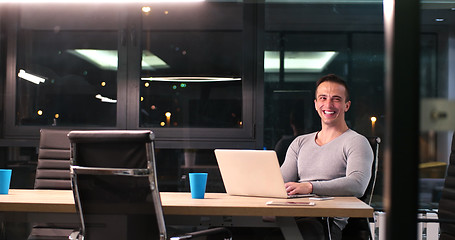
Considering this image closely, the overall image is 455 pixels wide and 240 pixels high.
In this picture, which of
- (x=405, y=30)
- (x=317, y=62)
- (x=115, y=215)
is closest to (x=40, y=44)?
(x=317, y=62)

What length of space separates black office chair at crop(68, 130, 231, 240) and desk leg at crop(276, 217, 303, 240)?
248 mm

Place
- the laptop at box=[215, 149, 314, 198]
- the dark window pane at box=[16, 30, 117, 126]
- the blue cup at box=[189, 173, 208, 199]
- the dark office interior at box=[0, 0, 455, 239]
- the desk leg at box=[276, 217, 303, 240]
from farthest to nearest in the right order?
the dark window pane at box=[16, 30, 117, 126], the dark office interior at box=[0, 0, 455, 239], the blue cup at box=[189, 173, 208, 199], the laptop at box=[215, 149, 314, 198], the desk leg at box=[276, 217, 303, 240]

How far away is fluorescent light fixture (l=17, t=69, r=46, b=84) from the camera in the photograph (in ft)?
17.1

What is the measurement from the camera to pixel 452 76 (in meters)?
4.94

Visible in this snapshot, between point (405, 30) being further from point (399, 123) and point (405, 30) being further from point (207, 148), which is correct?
point (207, 148)

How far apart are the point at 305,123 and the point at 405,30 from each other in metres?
4.58

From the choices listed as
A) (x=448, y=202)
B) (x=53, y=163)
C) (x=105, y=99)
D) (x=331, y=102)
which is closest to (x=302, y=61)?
(x=331, y=102)

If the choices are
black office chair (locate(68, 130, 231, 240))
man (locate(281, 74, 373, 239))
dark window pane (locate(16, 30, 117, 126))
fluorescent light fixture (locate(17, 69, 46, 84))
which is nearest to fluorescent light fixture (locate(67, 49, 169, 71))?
dark window pane (locate(16, 30, 117, 126))

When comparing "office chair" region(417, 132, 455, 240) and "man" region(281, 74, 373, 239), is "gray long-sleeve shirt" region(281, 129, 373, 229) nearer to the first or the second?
"man" region(281, 74, 373, 239)

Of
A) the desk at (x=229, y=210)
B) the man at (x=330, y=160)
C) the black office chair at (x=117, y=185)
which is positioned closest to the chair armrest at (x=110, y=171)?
the black office chair at (x=117, y=185)

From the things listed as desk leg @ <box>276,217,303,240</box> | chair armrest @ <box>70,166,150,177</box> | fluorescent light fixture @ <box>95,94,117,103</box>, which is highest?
fluorescent light fixture @ <box>95,94,117,103</box>

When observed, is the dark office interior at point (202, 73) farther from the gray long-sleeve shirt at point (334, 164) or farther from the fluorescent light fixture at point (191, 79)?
the gray long-sleeve shirt at point (334, 164)

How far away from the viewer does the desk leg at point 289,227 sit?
251 centimetres

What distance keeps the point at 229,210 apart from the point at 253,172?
1.22 feet
